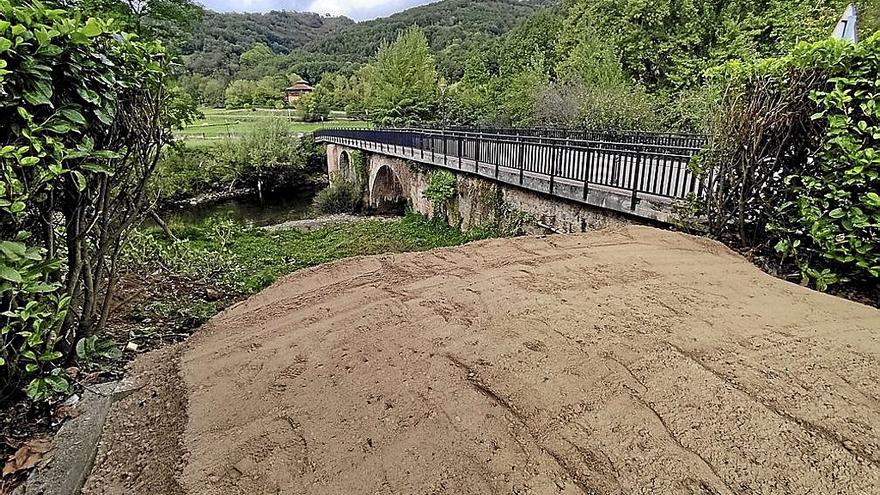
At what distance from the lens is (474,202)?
11781mm

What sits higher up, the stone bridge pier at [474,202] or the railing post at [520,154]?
the railing post at [520,154]

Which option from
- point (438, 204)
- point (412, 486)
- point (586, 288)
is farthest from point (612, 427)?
point (438, 204)

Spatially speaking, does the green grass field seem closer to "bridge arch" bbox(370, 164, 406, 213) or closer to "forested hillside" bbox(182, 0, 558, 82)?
"bridge arch" bbox(370, 164, 406, 213)

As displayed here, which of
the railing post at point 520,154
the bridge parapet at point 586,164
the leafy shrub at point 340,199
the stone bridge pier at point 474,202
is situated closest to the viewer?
the bridge parapet at point 586,164

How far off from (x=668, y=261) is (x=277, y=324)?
3094 millimetres

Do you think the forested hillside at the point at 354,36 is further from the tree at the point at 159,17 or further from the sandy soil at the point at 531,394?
the sandy soil at the point at 531,394

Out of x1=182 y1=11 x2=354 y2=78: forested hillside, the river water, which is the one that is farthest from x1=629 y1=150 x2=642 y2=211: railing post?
x1=182 y1=11 x2=354 y2=78: forested hillside

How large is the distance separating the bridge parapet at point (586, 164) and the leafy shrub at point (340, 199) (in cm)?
649

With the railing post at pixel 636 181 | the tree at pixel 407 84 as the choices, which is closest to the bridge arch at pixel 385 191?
the tree at pixel 407 84

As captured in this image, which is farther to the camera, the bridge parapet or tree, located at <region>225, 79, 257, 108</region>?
tree, located at <region>225, 79, 257, 108</region>

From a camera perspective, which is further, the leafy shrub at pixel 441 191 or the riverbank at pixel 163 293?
the leafy shrub at pixel 441 191

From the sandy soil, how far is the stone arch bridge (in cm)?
337

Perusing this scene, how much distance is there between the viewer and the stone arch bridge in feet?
21.4

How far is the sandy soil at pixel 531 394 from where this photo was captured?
1.70 m
